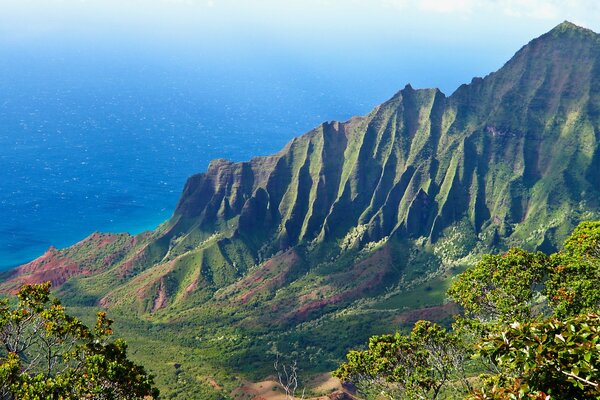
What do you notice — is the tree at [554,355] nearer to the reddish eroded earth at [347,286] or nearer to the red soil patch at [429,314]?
the red soil patch at [429,314]

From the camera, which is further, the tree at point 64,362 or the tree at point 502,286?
the tree at point 502,286

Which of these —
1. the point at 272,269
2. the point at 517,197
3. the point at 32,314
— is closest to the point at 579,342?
the point at 32,314

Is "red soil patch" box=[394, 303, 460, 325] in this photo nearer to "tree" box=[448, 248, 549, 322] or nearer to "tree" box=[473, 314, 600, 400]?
"tree" box=[448, 248, 549, 322]

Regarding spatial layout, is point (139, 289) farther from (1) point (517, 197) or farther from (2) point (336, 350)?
(1) point (517, 197)

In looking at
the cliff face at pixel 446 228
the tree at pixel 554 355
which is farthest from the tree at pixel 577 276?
the cliff face at pixel 446 228

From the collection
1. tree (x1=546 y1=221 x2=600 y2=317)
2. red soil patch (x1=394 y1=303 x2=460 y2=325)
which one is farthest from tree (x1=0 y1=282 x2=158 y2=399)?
red soil patch (x1=394 y1=303 x2=460 y2=325)

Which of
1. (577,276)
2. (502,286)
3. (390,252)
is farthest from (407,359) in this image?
(390,252)
